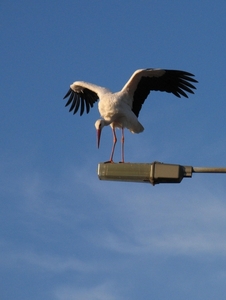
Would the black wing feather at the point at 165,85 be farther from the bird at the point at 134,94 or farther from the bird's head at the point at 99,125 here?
the bird's head at the point at 99,125

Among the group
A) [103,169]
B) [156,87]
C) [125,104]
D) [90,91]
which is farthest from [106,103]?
[103,169]

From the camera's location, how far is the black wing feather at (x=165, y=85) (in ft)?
47.2

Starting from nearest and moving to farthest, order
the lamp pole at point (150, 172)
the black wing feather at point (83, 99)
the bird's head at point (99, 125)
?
the lamp pole at point (150, 172) → the bird's head at point (99, 125) → the black wing feather at point (83, 99)

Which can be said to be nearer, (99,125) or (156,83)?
(99,125)

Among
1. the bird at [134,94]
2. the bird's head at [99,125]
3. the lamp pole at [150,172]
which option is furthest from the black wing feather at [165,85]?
the lamp pole at [150,172]

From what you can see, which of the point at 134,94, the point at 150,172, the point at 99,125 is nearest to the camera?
the point at 150,172

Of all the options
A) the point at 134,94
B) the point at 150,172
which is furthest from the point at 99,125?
the point at 150,172

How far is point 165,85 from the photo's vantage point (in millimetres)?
14688

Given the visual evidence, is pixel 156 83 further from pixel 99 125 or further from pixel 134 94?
pixel 99 125

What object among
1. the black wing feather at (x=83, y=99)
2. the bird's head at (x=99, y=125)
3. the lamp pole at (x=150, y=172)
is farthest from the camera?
the black wing feather at (x=83, y=99)

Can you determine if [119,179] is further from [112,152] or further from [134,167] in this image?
[112,152]

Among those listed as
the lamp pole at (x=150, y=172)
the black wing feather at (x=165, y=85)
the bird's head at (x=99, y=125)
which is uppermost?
the black wing feather at (x=165, y=85)

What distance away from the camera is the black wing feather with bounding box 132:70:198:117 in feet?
47.2

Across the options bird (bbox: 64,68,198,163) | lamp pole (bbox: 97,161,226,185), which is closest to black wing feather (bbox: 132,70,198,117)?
bird (bbox: 64,68,198,163)
